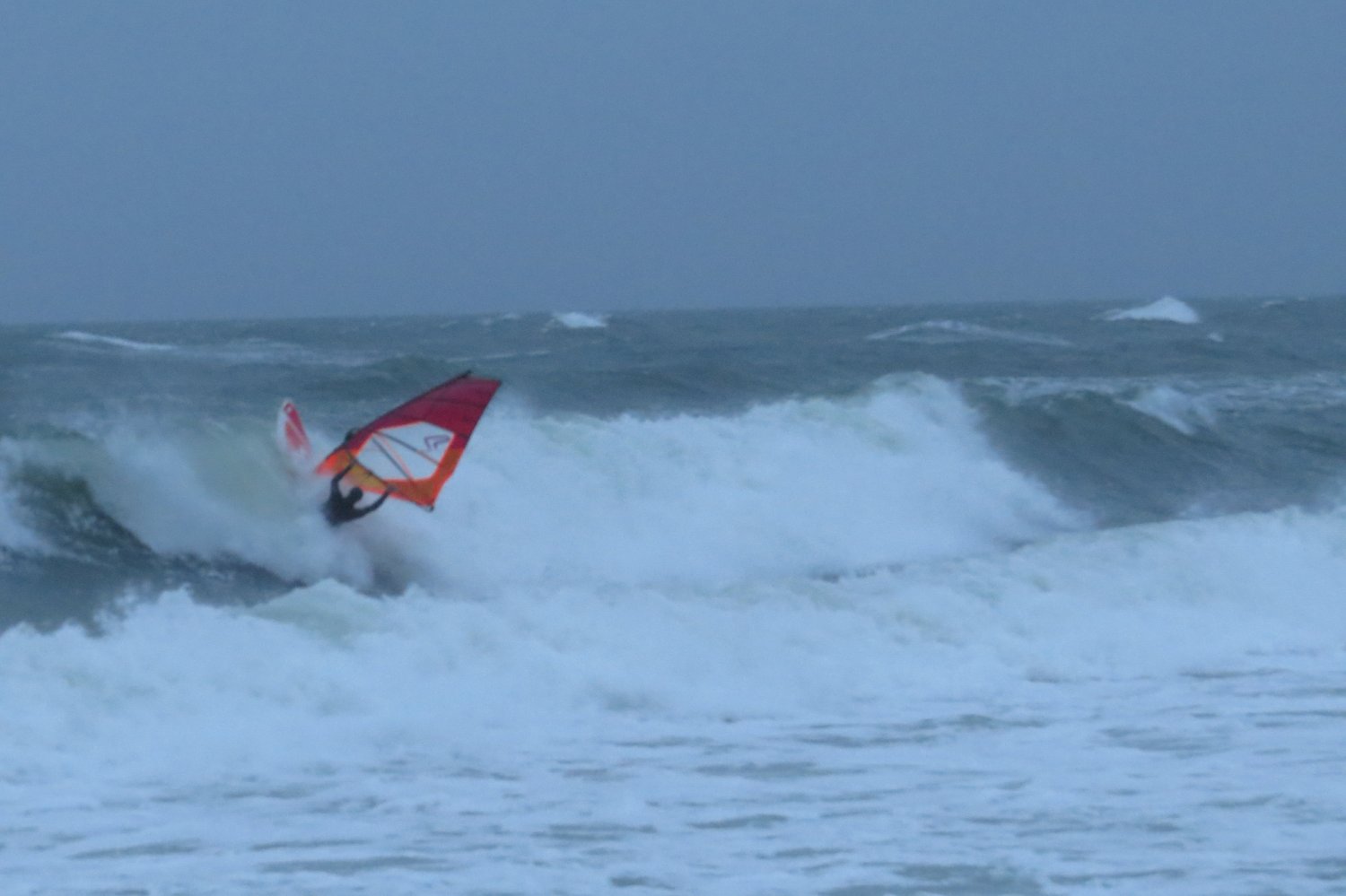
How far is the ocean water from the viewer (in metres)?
6.36

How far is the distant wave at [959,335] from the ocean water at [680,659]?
19.3 metres

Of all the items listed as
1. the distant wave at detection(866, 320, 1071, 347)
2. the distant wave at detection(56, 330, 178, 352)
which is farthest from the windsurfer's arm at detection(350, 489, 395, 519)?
the distant wave at detection(866, 320, 1071, 347)

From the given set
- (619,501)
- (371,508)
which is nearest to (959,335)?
(619,501)

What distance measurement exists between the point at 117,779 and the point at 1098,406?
16.0m

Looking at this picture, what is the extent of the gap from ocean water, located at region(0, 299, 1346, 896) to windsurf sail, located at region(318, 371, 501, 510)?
0.54 m

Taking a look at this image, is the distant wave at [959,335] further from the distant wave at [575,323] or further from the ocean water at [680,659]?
the ocean water at [680,659]

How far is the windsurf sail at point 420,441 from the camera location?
1167 cm

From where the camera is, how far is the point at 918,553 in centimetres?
1456

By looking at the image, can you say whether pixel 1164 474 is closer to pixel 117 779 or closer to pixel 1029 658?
pixel 1029 658

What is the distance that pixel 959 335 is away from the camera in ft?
136

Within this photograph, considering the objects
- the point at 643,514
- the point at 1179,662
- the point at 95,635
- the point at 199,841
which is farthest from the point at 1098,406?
the point at 199,841

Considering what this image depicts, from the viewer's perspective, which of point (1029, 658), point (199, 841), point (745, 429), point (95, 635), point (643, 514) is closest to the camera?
point (199, 841)

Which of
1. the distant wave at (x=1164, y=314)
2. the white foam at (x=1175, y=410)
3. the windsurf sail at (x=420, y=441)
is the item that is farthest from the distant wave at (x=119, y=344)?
the distant wave at (x=1164, y=314)

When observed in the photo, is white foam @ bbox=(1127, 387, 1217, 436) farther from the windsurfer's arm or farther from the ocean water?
the windsurfer's arm
